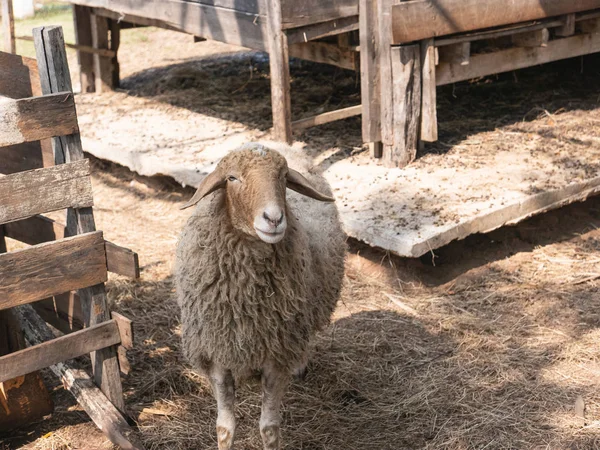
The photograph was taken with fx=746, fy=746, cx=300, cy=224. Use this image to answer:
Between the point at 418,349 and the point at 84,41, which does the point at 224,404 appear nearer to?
the point at 418,349

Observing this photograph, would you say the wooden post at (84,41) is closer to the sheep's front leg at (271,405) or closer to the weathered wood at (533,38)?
the weathered wood at (533,38)

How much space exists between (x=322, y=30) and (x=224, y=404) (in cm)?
379

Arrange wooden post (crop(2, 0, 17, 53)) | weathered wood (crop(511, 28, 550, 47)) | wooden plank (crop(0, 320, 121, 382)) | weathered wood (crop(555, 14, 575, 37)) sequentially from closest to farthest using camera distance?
wooden plank (crop(0, 320, 121, 382))
weathered wood (crop(511, 28, 550, 47))
weathered wood (crop(555, 14, 575, 37))
wooden post (crop(2, 0, 17, 53))

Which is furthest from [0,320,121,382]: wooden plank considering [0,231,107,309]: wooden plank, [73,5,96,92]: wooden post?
[73,5,96,92]: wooden post

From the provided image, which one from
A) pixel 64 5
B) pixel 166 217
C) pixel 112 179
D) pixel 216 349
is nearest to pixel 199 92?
pixel 112 179

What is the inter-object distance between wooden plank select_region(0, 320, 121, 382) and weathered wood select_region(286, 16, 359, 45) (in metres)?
3.24

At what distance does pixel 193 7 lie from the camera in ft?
23.7

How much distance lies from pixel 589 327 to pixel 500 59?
112 inches

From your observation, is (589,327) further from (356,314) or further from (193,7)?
(193,7)

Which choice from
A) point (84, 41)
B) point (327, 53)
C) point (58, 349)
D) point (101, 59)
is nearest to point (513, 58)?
point (327, 53)

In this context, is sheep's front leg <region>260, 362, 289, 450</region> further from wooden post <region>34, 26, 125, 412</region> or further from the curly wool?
wooden post <region>34, 26, 125, 412</region>

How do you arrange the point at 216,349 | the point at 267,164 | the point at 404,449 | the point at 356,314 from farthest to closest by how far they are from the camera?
1. the point at 356,314
2. the point at 404,449
3. the point at 216,349
4. the point at 267,164

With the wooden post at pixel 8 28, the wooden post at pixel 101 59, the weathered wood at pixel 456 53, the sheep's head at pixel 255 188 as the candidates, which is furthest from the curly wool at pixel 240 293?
the wooden post at pixel 101 59

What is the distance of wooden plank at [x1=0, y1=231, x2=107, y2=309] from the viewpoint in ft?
11.6
